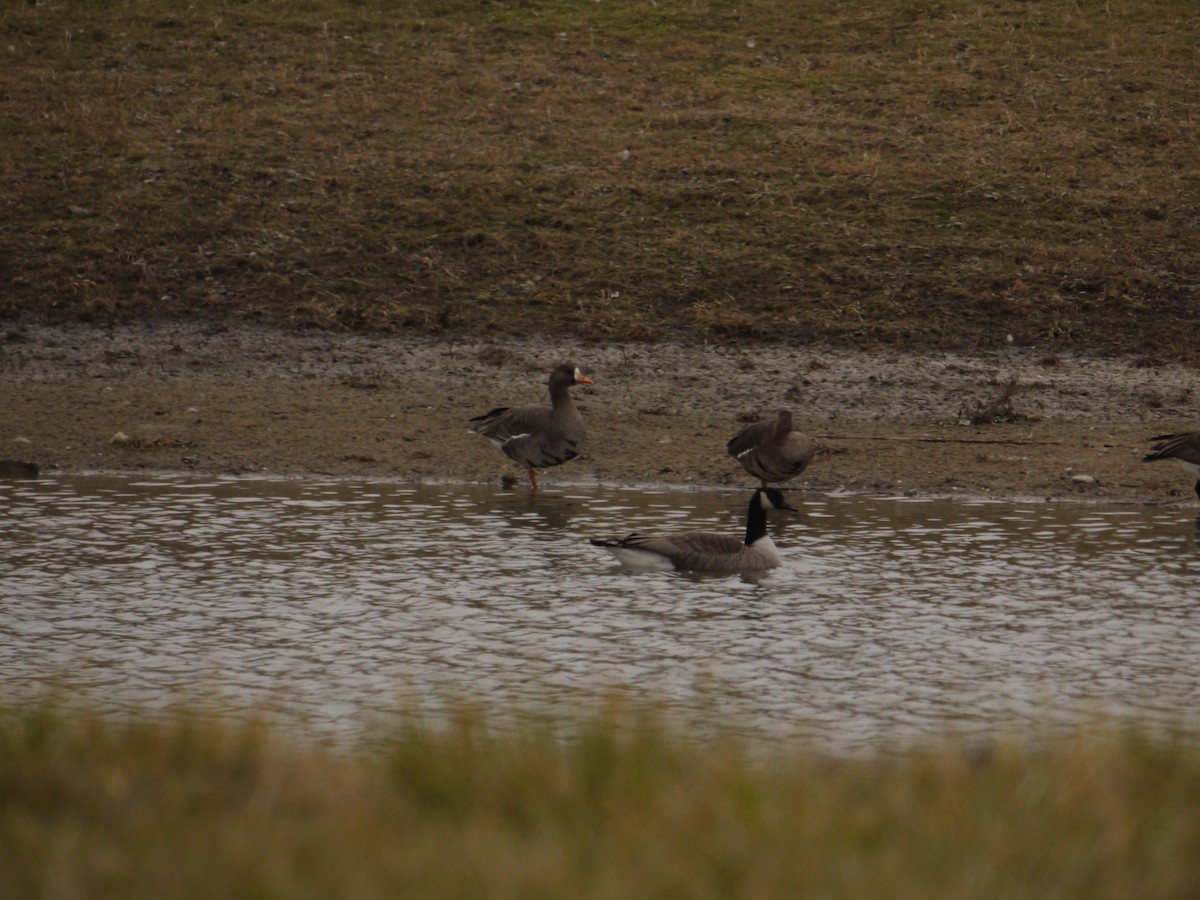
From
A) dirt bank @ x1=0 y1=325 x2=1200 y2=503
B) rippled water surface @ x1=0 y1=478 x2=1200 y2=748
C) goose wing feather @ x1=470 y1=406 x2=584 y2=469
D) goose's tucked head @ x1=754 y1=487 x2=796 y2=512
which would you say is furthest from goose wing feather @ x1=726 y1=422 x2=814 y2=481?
goose wing feather @ x1=470 y1=406 x2=584 y2=469

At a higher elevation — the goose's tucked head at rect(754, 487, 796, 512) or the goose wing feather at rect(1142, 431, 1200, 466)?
the goose wing feather at rect(1142, 431, 1200, 466)

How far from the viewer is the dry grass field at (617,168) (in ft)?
58.2

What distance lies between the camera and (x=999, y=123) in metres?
22.2

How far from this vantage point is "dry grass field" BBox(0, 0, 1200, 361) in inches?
699

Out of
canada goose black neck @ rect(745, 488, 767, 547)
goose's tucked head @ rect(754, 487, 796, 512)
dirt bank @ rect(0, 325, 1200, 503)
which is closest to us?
canada goose black neck @ rect(745, 488, 767, 547)

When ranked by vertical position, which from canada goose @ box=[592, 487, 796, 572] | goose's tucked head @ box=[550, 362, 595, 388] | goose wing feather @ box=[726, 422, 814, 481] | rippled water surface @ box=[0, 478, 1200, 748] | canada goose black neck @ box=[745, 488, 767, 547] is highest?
goose's tucked head @ box=[550, 362, 595, 388]

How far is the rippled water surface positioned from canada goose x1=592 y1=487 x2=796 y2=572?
0.37 feet

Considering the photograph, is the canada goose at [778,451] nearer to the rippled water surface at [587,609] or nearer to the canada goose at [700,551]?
the rippled water surface at [587,609]

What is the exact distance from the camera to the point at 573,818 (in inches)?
200

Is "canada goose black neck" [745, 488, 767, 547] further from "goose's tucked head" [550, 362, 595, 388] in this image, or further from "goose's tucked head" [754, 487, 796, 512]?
"goose's tucked head" [550, 362, 595, 388]

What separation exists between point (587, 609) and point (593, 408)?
6.29 meters

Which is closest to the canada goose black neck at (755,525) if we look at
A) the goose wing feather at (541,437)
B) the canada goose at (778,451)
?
the canada goose at (778,451)

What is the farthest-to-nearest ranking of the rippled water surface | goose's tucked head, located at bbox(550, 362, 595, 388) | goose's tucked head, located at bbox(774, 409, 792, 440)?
goose's tucked head, located at bbox(550, 362, 595, 388) → goose's tucked head, located at bbox(774, 409, 792, 440) → the rippled water surface

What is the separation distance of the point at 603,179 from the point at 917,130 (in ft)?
15.4
